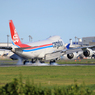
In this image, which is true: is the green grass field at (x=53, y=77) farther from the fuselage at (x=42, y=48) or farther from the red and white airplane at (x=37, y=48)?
the fuselage at (x=42, y=48)

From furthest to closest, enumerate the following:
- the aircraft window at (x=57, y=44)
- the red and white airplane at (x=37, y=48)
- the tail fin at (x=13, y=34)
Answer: the aircraft window at (x=57, y=44) < the tail fin at (x=13, y=34) < the red and white airplane at (x=37, y=48)

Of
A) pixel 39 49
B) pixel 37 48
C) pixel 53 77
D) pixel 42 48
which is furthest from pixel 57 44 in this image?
pixel 53 77

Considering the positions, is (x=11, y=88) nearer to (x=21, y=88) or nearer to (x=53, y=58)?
(x=21, y=88)

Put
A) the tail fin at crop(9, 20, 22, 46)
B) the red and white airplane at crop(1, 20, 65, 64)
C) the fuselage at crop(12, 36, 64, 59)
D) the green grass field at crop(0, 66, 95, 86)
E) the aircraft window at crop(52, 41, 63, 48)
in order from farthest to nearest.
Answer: the aircraft window at crop(52, 41, 63, 48)
the tail fin at crop(9, 20, 22, 46)
the fuselage at crop(12, 36, 64, 59)
the red and white airplane at crop(1, 20, 65, 64)
the green grass field at crop(0, 66, 95, 86)

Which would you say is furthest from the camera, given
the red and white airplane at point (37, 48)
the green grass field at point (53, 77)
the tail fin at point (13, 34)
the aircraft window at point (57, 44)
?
the aircraft window at point (57, 44)

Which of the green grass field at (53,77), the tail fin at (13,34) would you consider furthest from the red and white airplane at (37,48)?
the green grass field at (53,77)

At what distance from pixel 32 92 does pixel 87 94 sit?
229 centimetres

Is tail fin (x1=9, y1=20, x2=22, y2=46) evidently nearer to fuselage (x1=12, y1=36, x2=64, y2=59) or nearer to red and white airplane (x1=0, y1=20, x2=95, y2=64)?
red and white airplane (x1=0, y1=20, x2=95, y2=64)

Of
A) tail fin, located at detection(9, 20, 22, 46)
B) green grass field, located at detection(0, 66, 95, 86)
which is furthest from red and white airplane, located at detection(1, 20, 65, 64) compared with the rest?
green grass field, located at detection(0, 66, 95, 86)

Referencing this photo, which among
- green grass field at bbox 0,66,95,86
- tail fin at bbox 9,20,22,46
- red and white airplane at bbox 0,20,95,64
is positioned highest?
tail fin at bbox 9,20,22,46

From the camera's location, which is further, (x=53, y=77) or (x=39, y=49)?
(x=39, y=49)

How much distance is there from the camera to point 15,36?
52.0 m

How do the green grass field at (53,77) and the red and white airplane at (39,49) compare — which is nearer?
the green grass field at (53,77)

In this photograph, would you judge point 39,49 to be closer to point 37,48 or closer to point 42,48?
point 37,48
